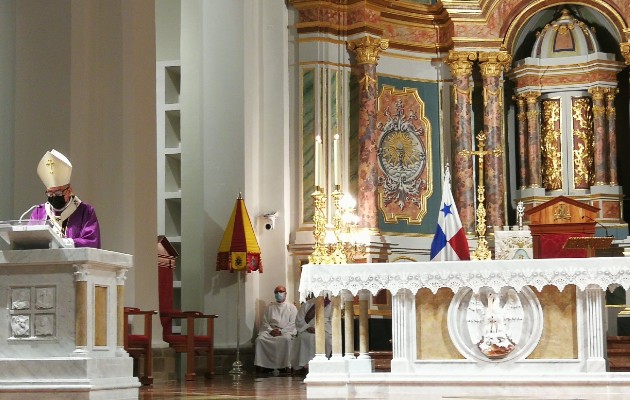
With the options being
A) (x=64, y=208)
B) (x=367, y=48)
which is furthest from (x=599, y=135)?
(x=64, y=208)

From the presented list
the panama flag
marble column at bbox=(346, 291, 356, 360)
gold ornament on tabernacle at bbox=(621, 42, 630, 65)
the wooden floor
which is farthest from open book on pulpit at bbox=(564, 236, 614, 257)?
gold ornament on tabernacle at bbox=(621, 42, 630, 65)

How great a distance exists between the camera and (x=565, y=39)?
17391 mm

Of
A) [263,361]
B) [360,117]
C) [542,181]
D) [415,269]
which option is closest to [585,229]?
[542,181]

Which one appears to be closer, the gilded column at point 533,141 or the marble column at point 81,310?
the marble column at point 81,310

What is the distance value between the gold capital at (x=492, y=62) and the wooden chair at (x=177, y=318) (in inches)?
228

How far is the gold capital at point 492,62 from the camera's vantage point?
17.1 metres

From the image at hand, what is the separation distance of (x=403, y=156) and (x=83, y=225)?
9.47m

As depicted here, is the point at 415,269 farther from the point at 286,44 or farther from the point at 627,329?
the point at 286,44

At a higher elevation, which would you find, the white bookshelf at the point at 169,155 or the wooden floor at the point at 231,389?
the white bookshelf at the point at 169,155

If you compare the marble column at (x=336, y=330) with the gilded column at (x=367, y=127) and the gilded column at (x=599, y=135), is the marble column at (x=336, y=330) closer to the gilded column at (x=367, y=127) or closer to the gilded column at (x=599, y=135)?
the gilded column at (x=367, y=127)

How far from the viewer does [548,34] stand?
17.5m

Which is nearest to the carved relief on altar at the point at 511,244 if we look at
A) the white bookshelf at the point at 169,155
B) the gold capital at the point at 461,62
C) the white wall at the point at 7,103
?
the gold capital at the point at 461,62

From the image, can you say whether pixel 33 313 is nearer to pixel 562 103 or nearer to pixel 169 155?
pixel 169 155

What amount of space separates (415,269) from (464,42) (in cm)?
834
